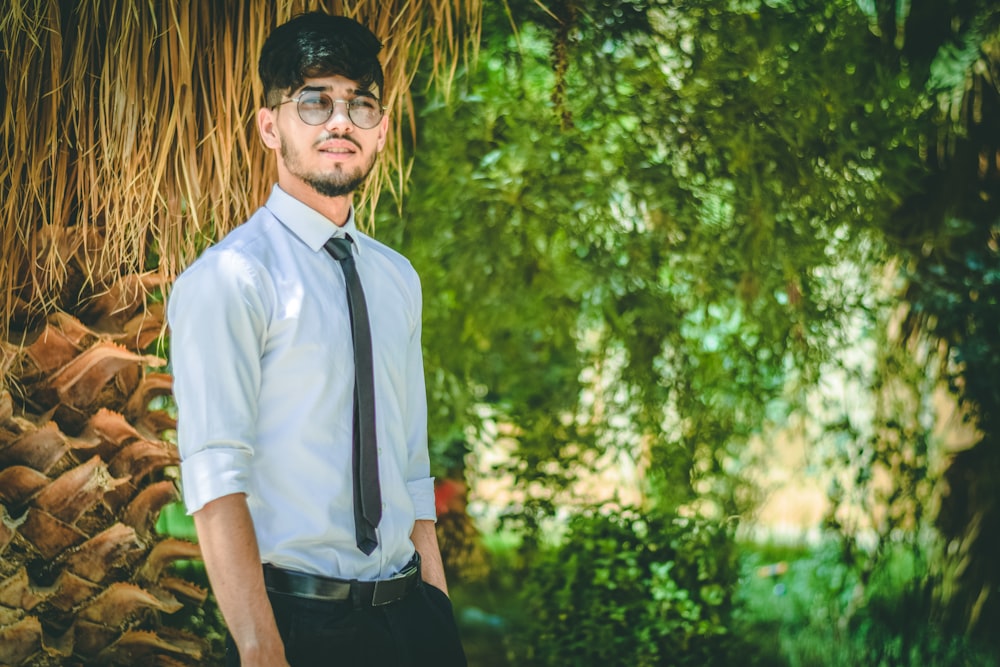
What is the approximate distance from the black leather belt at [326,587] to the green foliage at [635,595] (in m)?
2.17

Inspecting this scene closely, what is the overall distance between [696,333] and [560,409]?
636mm

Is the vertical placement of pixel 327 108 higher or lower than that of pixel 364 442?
higher

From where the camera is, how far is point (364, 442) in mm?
1725

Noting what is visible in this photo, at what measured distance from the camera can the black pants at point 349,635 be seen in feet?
A: 5.39

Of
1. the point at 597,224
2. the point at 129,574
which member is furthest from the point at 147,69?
the point at 597,224

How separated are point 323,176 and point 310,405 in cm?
45

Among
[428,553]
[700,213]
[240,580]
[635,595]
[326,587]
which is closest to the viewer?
[240,580]

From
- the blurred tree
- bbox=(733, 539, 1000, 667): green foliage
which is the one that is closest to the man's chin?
the blurred tree

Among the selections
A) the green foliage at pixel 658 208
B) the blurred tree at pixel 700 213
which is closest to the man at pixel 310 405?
the blurred tree at pixel 700 213

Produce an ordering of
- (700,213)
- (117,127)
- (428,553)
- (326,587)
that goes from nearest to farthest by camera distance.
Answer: (326,587)
(428,553)
(117,127)
(700,213)

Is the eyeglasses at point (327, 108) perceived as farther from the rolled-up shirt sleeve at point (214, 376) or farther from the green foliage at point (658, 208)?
the green foliage at point (658, 208)

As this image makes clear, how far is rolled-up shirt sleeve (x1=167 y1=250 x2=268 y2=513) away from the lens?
1553 mm

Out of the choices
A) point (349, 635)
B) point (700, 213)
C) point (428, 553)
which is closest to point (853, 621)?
point (700, 213)

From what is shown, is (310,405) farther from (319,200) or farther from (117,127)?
(117,127)
